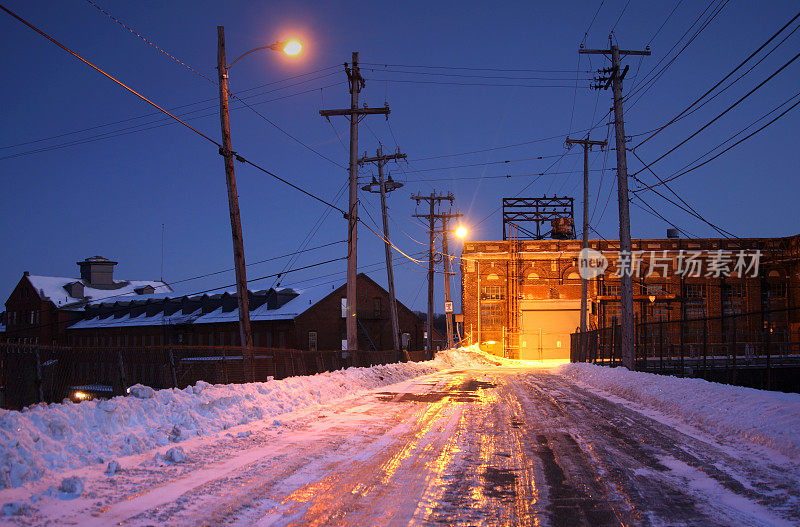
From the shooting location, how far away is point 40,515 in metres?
5.51

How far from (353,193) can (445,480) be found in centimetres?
2110

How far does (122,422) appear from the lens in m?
9.12

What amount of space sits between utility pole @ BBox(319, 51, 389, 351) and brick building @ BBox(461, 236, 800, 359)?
34370 mm

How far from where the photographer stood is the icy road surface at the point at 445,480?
5.67 metres

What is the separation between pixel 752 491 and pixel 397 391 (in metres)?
13.8

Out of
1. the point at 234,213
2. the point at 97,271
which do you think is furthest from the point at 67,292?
the point at 234,213

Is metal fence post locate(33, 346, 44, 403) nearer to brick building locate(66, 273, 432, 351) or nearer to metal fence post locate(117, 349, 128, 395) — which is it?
metal fence post locate(117, 349, 128, 395)

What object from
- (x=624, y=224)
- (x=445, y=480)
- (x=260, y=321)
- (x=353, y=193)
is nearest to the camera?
(x=445, y=480)

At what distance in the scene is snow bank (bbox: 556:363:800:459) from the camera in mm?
9055

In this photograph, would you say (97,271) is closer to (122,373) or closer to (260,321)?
(260,321)

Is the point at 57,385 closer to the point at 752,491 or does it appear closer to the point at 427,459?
the point at 427,459

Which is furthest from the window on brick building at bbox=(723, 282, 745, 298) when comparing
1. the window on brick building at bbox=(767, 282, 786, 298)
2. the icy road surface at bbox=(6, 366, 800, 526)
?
the icy road surface at bbox=(6, 366, 800, 526)

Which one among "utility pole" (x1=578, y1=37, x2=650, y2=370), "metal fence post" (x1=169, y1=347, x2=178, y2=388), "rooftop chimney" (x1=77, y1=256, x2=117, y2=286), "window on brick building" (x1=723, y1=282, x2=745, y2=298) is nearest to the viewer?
"metal fence post" (x1=169, y1=347, x2=178, y2=388)

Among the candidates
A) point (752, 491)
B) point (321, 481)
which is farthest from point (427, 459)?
point (752, 491)
